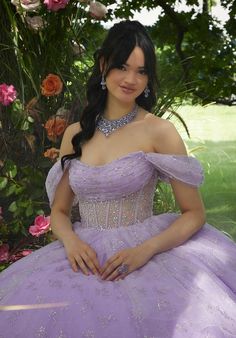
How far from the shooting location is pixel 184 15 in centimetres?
562

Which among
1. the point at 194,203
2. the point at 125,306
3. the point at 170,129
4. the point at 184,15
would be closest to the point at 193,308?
the point at 125,306

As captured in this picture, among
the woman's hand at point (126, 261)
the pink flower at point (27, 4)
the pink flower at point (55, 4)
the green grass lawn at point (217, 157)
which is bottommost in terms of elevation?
the green grass lawn at point (217, 157)

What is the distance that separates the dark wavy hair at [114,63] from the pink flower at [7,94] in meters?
0.89

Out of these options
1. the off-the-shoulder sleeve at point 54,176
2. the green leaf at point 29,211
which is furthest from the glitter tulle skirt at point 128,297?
the green leaf at point 29,211

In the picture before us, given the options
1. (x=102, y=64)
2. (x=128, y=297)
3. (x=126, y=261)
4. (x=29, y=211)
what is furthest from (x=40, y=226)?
(x=128, y=297)

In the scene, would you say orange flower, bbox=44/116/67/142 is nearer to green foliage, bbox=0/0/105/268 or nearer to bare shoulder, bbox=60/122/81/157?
green foliage, bbox=0/0/105/268

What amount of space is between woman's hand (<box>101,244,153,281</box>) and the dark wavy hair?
495 millimetres

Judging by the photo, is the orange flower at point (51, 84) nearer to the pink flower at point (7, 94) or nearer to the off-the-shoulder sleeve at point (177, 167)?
the pink flower at point (7, 94)

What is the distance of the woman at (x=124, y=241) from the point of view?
73.2 inches

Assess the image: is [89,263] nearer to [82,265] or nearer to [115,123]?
[82,265]

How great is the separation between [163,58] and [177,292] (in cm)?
470

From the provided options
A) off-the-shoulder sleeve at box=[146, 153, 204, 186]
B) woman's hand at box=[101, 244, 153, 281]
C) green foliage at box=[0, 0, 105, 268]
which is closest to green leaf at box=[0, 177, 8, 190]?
green foliage at box=[0, 0, 105, 268]

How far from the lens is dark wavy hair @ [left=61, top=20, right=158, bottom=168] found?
2.24 meters

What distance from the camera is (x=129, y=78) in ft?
7.34
